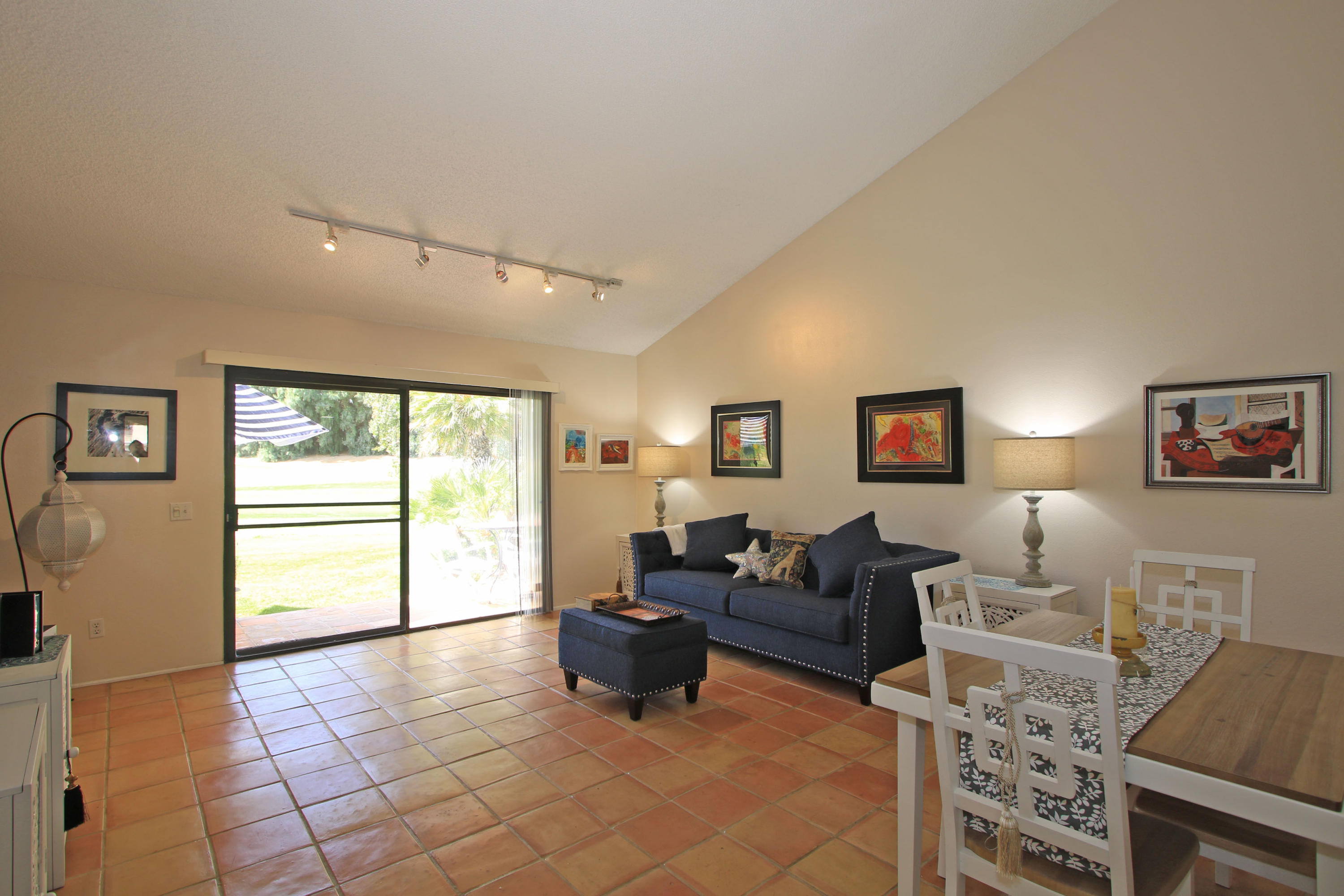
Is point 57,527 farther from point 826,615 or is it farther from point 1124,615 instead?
point 1124,615

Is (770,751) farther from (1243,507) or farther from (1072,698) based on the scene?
(1243,507)

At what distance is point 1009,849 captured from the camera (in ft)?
4.83

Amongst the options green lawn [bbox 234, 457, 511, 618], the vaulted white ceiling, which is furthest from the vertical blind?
the vaulted white ceiling

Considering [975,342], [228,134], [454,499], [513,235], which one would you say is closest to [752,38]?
[513,235]

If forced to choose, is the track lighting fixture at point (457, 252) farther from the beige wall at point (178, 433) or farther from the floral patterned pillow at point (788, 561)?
the floral patterned pillow at point (788, 561)

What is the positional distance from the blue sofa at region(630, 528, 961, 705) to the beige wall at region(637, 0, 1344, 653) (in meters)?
0.71

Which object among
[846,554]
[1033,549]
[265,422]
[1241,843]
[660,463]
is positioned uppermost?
[265,422]

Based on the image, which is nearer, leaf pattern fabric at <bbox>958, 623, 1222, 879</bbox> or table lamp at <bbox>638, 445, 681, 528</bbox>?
leaf pattern fabric at <bbox>958, 623, 1222, 879</bbox>

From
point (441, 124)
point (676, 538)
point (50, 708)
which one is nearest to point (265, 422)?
point (441, 124)

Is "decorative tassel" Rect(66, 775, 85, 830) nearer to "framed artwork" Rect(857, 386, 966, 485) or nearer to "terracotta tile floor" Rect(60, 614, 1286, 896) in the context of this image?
"terracotta tile floor" Rect(60, 614, 1286, 896)

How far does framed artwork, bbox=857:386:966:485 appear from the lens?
14.0 ft

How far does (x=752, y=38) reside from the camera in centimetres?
322

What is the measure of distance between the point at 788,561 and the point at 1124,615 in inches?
111

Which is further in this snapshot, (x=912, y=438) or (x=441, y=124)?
(x=912, y=438)
